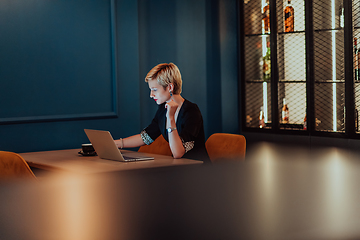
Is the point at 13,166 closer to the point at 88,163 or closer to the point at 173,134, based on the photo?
the point at 88,163

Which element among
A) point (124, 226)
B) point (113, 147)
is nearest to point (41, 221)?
point (124, 226)

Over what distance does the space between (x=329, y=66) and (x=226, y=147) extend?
89.3 inches

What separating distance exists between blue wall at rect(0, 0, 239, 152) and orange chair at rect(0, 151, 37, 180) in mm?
1684

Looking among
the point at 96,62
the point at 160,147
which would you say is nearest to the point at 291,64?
the point at 96,62

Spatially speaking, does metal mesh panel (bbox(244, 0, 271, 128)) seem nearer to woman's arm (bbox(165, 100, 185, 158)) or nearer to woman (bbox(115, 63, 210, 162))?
woman (bbox(115, 63, 210, 162))

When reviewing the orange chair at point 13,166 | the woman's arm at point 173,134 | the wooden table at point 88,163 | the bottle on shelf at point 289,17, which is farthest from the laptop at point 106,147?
the bottle on shelf at point 289,17

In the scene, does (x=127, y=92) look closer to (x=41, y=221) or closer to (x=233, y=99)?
(x=233, y=99)

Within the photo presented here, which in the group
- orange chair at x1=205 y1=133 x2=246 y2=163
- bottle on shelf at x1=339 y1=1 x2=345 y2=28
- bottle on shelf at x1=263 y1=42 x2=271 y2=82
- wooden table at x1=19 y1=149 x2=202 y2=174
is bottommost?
wooden table at x1=19 y1=149 x2=202 y2=174

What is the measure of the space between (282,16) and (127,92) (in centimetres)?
185

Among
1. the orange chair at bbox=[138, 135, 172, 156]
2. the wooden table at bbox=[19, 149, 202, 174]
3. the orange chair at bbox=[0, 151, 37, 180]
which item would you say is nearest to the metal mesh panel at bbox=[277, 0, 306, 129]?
the orange chair at bbox=[138, 135, 172, 156]

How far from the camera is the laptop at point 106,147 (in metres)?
1.84

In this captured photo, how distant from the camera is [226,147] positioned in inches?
83.0

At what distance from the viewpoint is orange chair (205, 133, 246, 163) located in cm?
204

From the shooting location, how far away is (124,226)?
0.48m
